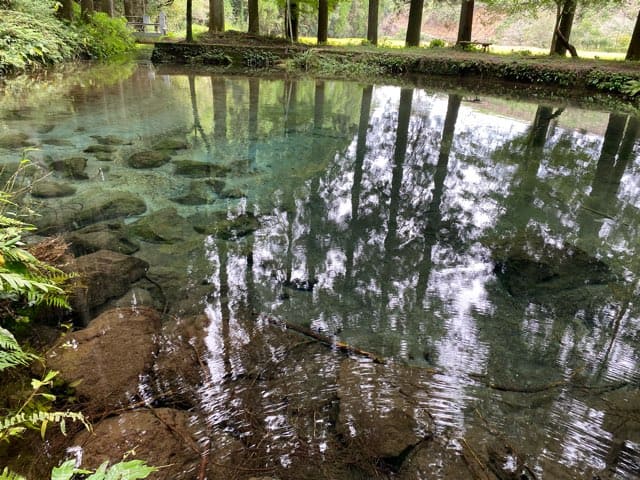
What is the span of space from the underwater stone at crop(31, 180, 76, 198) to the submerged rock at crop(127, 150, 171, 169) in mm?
1283

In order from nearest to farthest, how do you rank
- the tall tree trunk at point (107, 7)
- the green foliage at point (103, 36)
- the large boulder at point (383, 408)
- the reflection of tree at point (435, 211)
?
the large boulder at point (383, 408) < the reflection of tree at point (435, 211) < the green foliage at point (103, 36) < the tall tree trunk at point (107, 7)

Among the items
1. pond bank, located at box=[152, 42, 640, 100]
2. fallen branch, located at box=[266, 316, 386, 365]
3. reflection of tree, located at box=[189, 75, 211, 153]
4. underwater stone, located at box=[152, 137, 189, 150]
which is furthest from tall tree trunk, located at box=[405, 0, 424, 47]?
fallen branch, located at box=[266, 316, 386, 365]

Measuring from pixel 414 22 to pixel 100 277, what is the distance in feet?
82.3

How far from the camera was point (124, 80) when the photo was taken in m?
15.5

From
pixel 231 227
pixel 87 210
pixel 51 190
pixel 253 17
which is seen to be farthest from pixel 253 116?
pixel 253 17

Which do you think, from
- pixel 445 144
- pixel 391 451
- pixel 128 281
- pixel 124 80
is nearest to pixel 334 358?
pixel 391 451

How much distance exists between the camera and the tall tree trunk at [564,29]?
18969 millimetres

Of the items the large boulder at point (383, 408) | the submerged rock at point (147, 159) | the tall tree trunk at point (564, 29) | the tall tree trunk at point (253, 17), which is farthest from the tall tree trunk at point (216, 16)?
the large boulder at point (383, 408)

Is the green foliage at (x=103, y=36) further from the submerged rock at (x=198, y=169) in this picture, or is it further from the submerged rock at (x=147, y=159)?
the submerged rock at (x=198, y=169)

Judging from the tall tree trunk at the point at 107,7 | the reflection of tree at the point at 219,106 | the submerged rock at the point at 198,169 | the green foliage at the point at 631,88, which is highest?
the tall tree trunk at the point at 107,7

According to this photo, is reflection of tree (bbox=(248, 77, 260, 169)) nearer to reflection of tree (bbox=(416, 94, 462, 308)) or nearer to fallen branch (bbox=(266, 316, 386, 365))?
reflection of tree (bbox=(416, 94, 462, 308))

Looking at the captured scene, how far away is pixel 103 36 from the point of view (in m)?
21.9

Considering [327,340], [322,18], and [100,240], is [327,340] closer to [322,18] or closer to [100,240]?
[100,240]

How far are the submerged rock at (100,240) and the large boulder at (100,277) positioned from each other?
32 centimetres
